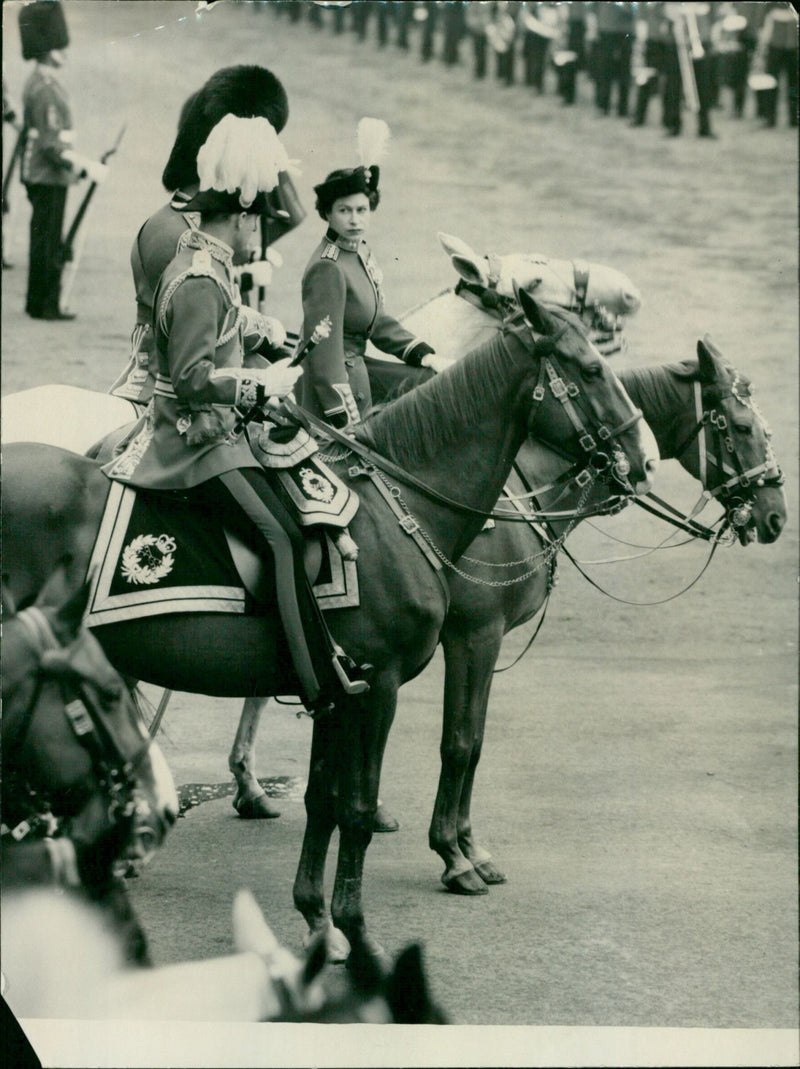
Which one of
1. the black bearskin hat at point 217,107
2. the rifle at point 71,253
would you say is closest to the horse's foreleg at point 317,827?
the black bearskin hat at point 217,107

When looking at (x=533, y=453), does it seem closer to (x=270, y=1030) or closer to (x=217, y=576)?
(x=217, y=576)

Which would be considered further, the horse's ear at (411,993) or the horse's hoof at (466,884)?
the horse's hoof at (466,884)

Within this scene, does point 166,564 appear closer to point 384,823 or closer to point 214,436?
point 214,436

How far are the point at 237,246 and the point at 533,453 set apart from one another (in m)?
1.59

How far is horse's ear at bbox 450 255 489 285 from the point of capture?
226 inches

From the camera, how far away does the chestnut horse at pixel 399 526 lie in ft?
14.3

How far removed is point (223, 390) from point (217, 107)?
109 centimetres

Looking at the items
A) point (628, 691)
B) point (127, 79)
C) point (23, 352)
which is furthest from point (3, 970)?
point (23, 352)

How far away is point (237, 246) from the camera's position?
4.29 metres

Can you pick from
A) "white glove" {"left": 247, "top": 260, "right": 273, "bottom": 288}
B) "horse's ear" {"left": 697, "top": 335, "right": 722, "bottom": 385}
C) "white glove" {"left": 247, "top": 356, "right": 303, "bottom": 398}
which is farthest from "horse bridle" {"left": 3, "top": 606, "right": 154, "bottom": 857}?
"horse's ear" {"left": 697, "top": 335, "right": 722, "bottom": 385}

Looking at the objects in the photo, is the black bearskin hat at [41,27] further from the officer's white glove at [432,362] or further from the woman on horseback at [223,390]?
the officer's white glove at [432,362]

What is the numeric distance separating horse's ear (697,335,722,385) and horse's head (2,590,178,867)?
3.10m

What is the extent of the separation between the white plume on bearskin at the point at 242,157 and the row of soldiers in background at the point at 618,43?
1.24 metres

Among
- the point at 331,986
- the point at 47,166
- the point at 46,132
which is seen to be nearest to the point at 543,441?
the point at 331,986
